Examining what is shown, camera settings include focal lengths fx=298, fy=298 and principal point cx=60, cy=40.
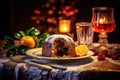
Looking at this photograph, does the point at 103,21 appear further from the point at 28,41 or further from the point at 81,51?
the point at 28,41

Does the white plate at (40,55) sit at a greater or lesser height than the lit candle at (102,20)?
lesser

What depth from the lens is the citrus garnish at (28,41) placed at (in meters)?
1.51

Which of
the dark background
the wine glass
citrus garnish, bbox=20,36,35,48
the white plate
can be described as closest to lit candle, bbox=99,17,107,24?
the wine glass

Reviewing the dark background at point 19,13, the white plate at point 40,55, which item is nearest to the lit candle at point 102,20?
the white plate at point 40,55

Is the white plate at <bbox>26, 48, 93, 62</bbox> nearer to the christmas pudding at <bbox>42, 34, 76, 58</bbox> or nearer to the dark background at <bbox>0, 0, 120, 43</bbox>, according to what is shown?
Answer: the christmas pudding at <bbox>42, 34, 76, 58</bbox>

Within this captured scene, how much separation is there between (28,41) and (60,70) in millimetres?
360

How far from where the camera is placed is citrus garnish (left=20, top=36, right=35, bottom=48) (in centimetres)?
151

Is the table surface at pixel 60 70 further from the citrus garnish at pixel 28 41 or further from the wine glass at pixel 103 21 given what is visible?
the wine glass at pixel 103 21

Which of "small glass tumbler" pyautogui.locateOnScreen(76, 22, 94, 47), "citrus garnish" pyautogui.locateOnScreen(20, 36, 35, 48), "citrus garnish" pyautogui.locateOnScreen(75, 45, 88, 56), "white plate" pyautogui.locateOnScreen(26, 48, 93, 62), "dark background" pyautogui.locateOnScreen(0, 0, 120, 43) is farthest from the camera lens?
"dark background" pyautogui.locateOnScreen(0, 0, 120, 43)

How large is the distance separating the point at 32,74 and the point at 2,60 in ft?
0.67

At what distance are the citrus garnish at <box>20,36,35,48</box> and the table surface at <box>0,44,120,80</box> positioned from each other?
0.12 meters

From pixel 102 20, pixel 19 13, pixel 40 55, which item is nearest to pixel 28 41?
pixel 40 55

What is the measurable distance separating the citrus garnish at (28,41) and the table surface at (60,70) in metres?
0.12

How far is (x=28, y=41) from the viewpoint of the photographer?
1521mm
